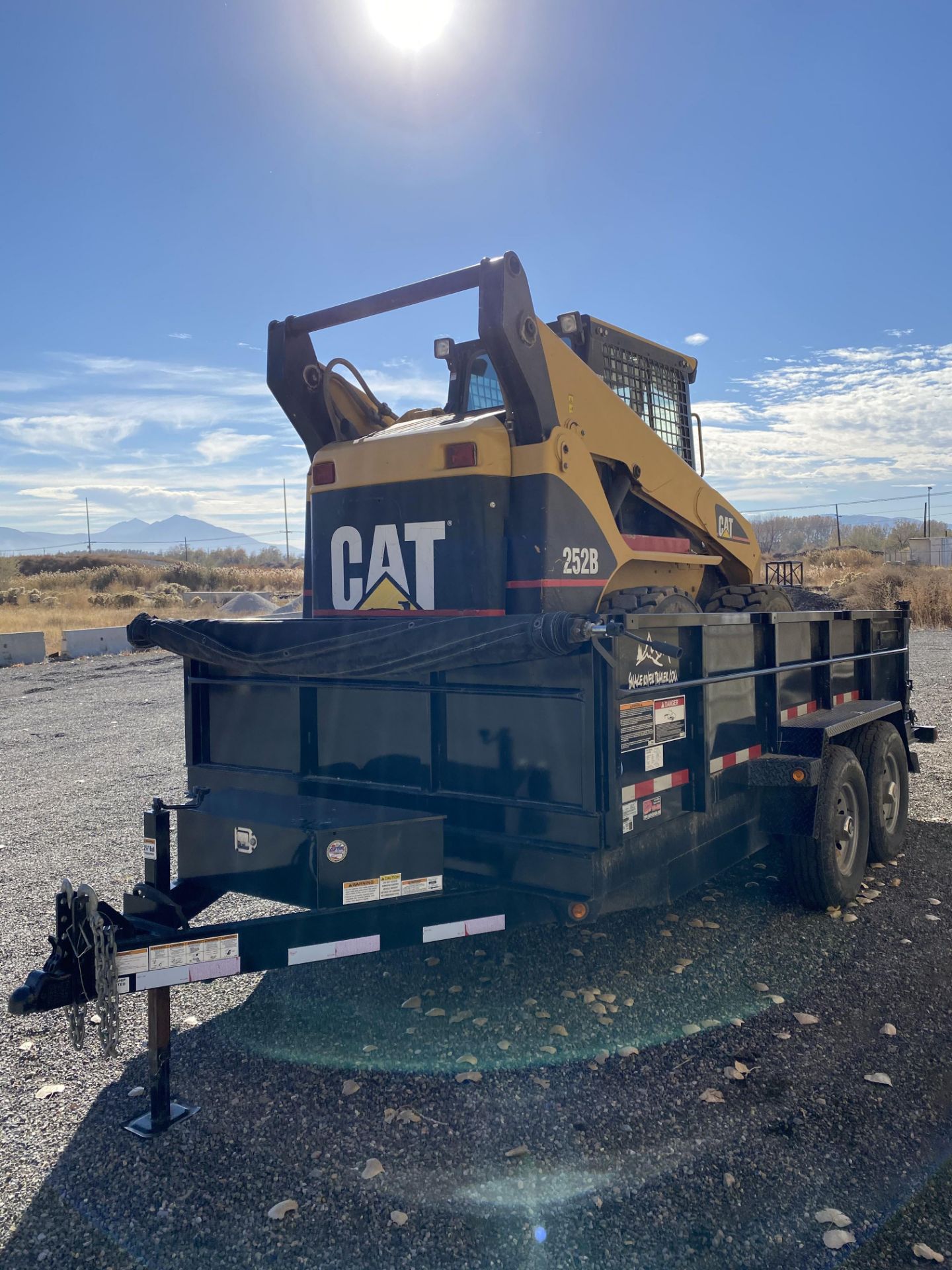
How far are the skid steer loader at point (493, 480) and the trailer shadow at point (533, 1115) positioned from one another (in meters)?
1.73

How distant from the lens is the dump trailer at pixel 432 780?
9.97 ft

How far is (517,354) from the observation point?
4.09 meters

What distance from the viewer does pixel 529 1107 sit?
3229 millimetres

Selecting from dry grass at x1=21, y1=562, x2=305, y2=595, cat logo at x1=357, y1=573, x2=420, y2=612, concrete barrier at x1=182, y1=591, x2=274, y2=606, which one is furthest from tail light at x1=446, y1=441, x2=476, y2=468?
dry grass at x1=21, y1=562, x2=305, y2=595

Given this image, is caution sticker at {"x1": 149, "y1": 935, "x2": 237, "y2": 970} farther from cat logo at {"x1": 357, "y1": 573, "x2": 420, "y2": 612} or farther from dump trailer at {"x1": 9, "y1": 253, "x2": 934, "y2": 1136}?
cat logo at {"x1": 357, "y1": 573, "x2": 420, "y2": 612}

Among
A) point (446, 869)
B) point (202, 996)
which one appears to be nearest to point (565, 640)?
point (446, 869)

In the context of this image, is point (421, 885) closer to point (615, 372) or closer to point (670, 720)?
point (670, 720)

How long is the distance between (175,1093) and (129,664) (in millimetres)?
16983

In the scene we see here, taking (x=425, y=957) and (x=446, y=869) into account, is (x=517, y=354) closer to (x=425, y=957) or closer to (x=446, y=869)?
(x=446, y=869)

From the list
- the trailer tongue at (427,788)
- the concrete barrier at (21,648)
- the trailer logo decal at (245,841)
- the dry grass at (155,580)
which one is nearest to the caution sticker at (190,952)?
the trailer tongue at (427,788)

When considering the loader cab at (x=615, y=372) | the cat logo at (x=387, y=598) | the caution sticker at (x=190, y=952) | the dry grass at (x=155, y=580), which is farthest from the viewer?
the dry grass at (x=155, y=580)

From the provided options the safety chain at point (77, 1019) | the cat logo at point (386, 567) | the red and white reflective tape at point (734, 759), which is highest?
the cat logo at point (386, 567)

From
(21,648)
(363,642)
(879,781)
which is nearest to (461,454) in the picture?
(363,642)

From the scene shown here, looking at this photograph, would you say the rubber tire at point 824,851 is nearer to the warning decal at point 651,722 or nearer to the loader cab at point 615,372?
the warning decal at point 651,722
